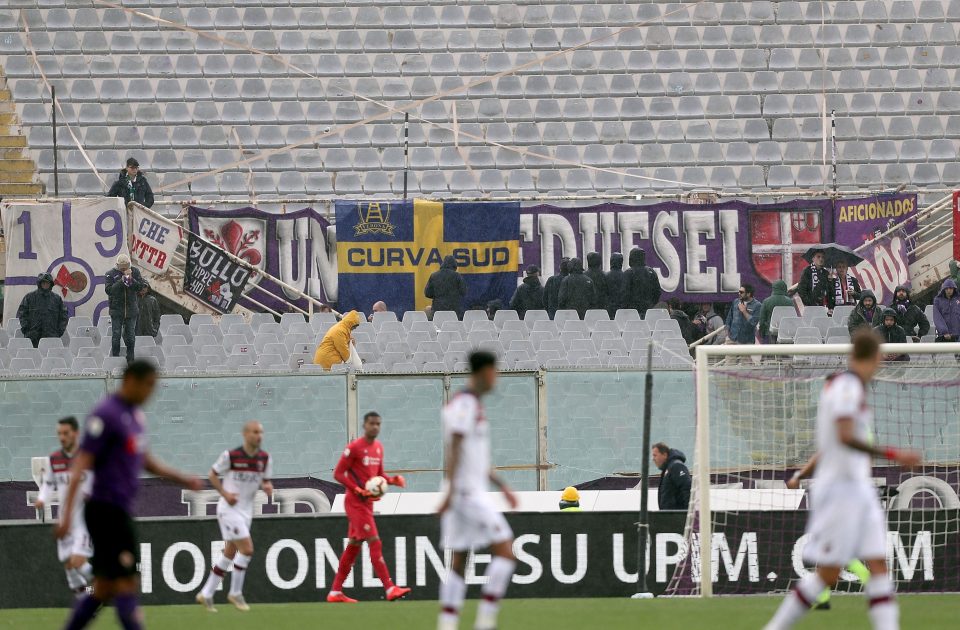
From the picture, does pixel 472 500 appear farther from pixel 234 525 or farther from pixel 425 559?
pixel 425 559

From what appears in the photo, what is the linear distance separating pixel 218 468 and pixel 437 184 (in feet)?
43.4

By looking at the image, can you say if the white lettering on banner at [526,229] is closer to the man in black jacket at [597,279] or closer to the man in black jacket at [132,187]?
the man in black jacket at [597,279]

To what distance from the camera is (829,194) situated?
20797 millimetres

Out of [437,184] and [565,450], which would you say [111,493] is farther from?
[437,184]

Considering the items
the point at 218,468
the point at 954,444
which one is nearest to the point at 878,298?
the point at 954,444

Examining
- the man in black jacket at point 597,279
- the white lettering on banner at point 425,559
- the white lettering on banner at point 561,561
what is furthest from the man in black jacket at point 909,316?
the white lettering on banner at point 425,559

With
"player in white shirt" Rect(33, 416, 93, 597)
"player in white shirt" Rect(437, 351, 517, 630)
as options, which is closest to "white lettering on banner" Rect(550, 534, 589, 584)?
"player in white shirt" Rect(33, 416, 93, 597)

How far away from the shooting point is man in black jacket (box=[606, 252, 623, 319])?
64.6 ft

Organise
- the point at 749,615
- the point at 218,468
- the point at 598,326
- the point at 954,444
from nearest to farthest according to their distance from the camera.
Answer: the point at 749,615, the point at 218,468, the point at 954,444, the point at 598,326

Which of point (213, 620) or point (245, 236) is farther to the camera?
point (245, 236)

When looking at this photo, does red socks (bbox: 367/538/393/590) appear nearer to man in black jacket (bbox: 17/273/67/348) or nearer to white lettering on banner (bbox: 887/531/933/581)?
white lettering on banner (bbox: 887/531/933/581)

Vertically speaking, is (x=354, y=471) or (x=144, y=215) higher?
(x=144, y=215)

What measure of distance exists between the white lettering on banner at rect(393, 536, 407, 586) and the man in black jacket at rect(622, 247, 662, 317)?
6805 millimetres

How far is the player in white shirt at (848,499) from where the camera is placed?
7.66m
